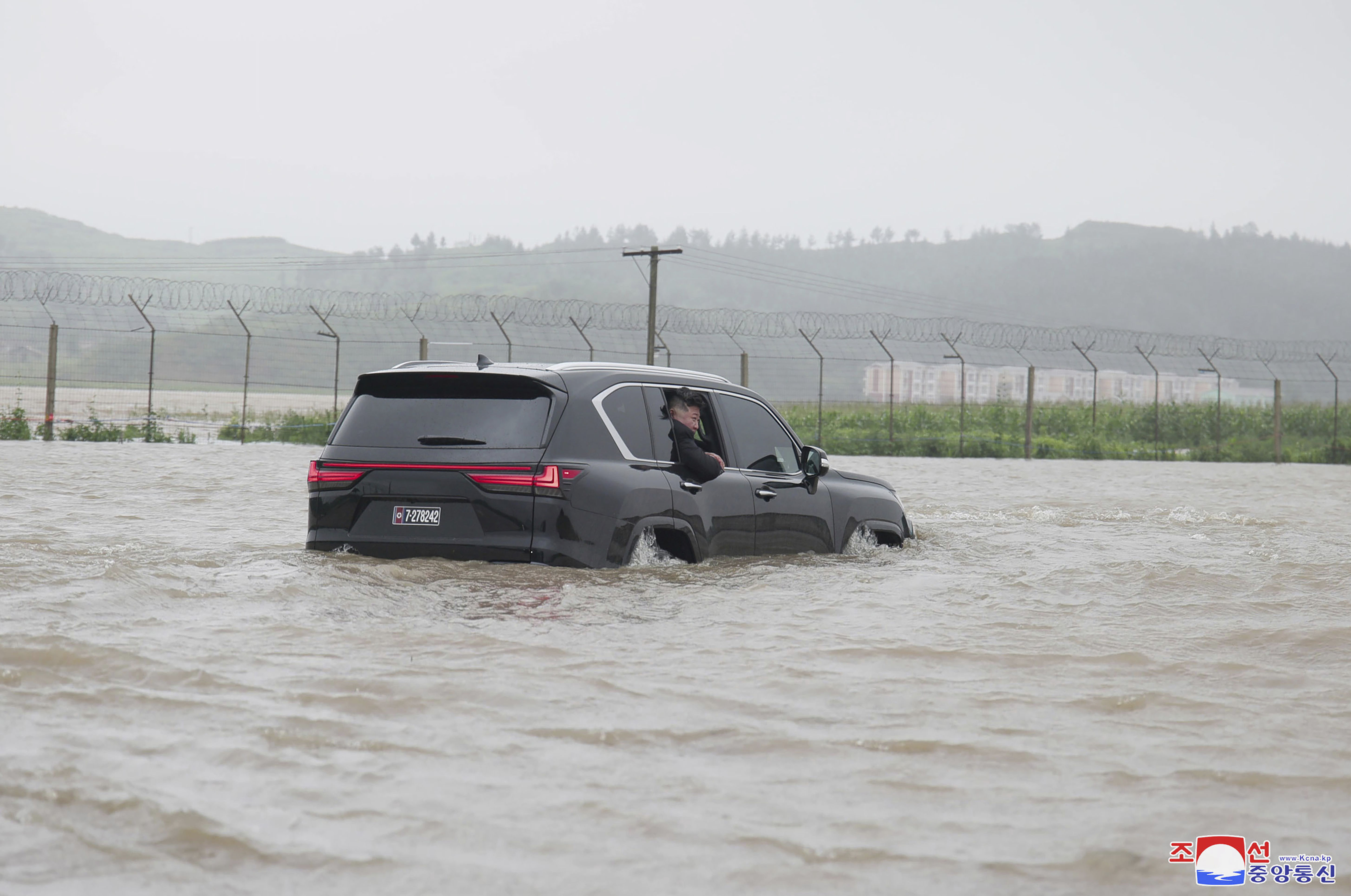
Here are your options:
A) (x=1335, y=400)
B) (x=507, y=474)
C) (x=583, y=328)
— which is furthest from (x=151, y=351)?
(x=1335, y=400)

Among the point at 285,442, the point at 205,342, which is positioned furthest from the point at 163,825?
the point at 205,342

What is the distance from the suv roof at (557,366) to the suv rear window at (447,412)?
0.10m

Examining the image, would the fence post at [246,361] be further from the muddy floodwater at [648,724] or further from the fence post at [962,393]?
the muddy floodwater at [648,724]

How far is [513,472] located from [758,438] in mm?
2159

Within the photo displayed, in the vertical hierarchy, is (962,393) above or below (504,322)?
below

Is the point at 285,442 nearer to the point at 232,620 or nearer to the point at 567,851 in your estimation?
the point at 232,620

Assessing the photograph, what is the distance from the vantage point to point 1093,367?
3056 cm

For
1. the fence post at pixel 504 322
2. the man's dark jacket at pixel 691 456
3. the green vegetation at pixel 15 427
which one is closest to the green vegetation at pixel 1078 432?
the fence post at pixel 504 322

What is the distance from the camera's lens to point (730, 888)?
2.95 m

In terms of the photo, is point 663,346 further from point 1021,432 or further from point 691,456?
point 691,456

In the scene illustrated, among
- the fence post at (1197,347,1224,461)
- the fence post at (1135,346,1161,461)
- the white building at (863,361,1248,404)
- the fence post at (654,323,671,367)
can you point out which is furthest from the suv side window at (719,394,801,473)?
the white building at (863,361,1248,404)

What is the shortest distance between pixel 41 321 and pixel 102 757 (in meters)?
95.1

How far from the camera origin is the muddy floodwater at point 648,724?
10.3ft

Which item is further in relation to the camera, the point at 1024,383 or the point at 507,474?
the point at 1024,383
